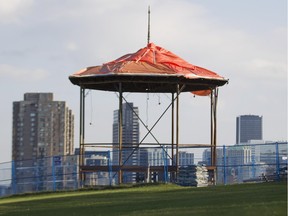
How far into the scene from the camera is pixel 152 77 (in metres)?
39.4

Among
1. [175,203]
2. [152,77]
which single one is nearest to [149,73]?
[152,77]

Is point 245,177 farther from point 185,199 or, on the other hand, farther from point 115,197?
point 185,199

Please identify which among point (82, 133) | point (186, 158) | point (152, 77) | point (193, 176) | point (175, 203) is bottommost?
point (175, 203)

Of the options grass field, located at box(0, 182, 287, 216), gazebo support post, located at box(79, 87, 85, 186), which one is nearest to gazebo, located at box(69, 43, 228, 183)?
gazebo support post, located at box(79, 87, 85, 186)

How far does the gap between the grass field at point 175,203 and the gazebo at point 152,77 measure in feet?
27.0

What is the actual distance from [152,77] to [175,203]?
14.7 m

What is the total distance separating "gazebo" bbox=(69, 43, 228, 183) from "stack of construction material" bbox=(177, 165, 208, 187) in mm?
682

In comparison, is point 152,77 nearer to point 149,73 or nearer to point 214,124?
point 149,73

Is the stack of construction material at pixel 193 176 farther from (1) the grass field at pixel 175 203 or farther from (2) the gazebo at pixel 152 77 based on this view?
(1) the grass field at pixel 175 203

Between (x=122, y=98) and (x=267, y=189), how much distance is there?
44.9 feet

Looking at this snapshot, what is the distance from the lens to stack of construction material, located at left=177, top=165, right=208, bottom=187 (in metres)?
38.4

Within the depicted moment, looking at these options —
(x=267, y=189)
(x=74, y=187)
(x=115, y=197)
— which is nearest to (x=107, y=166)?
(x=74, y=187)

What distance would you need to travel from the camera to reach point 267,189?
2808 centimetres

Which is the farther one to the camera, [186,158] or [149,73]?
[186,158]
